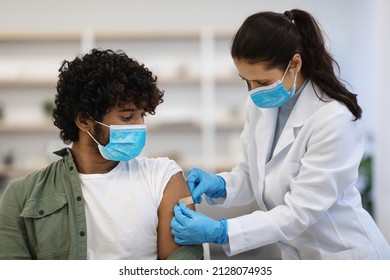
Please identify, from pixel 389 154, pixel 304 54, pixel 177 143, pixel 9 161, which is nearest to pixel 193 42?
pixel 177 143

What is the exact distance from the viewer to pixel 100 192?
1.29 meters

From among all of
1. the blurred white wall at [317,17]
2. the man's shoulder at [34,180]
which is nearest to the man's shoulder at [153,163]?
the man's shoulder at [34,180]

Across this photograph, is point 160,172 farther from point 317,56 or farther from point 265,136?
point 317,56

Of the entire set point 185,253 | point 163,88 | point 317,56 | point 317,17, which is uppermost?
point 317,17

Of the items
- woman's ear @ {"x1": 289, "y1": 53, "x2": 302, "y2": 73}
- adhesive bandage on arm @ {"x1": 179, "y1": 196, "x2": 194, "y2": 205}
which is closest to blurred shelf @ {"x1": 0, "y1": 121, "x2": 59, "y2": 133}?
adhesive bandage on arm @ {"x1": 179, "y1": 196, "x2": 194, "y2": 205}

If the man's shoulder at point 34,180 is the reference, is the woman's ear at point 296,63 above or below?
above

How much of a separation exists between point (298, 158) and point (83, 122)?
0.62 metres

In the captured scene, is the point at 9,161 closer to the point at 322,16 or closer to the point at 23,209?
the point at 23,209

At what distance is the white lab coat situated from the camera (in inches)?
48.7

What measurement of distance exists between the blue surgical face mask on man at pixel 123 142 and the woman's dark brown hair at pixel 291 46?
34 centimetres

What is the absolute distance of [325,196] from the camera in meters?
1.25

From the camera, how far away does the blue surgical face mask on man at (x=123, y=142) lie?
126 cm

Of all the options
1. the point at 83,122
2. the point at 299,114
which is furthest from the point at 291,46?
the point at 83,122

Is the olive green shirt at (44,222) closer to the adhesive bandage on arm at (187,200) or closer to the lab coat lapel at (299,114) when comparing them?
the adhesive bandage on arm at (187,200)
